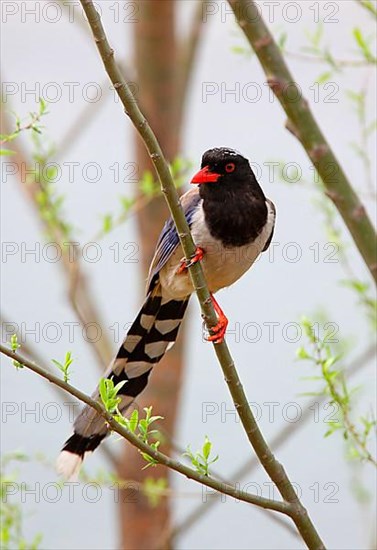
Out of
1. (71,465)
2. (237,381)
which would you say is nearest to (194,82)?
(71,465)

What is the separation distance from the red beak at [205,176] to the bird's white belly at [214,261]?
0.11m

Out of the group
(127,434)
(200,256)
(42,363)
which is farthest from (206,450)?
(42,363)

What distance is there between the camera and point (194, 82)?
208 inches

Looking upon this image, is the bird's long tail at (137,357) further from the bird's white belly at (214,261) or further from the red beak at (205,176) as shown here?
the red beak at (205,176)

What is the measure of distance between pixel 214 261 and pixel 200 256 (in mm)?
124

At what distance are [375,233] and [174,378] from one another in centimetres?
253

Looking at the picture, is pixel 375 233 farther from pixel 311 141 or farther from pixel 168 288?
pixel 168 288

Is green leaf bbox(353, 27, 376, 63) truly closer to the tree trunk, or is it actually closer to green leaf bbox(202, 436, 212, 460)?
green leaf bbox(202, 436, 212, 460)

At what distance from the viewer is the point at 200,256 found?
295cm

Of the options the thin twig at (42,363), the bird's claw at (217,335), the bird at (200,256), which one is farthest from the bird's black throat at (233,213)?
the thin twig at (42,363)

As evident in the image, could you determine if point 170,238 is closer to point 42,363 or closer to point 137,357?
point 137,357

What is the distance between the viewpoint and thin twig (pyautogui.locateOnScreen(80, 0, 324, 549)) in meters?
2.00

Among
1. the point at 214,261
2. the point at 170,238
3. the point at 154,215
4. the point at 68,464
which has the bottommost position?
the point at 68,464

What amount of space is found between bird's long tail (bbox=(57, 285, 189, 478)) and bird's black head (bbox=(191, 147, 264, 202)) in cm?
43
